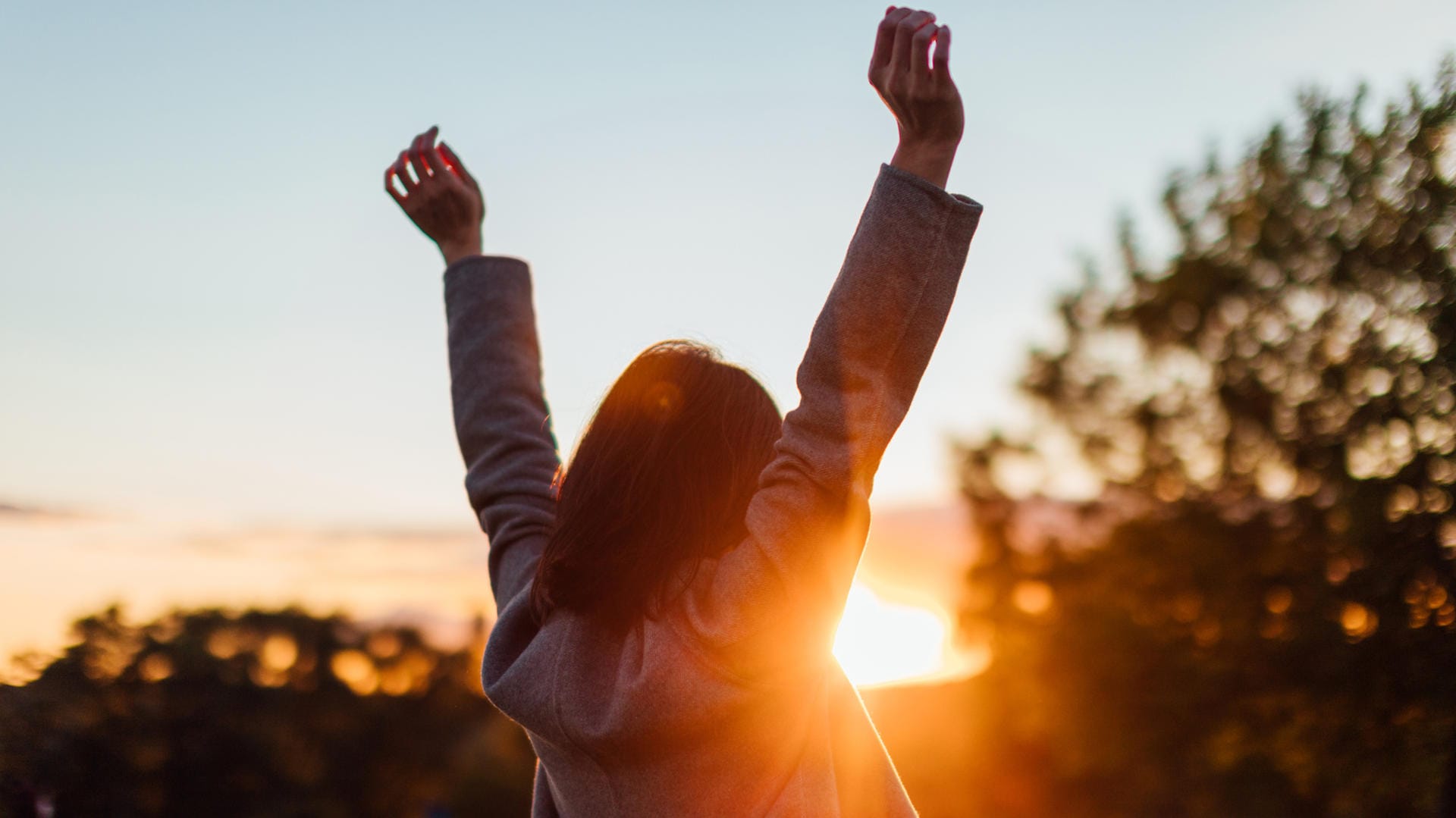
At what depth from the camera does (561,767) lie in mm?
1614

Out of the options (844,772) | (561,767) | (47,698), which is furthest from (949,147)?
(47,698)

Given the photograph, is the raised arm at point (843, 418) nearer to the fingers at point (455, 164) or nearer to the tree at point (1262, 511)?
the fingers at point (455, 164)

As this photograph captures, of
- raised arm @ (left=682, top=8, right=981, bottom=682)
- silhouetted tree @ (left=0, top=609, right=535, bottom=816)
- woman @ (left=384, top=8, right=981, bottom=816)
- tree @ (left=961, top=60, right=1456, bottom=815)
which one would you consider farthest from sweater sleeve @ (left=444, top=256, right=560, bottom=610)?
silhouetted tree @ (left=0, top=609, right=535, bottom=816)

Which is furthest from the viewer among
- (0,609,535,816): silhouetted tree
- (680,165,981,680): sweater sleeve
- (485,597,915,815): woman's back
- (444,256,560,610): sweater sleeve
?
(0,609,535,816): silhouetted tree

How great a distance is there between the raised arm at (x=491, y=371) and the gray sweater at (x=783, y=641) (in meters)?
0.21

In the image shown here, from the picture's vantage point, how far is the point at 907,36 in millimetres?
1367

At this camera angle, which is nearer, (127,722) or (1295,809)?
(1295,809)

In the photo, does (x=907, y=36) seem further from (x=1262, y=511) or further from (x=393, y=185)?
(x=1262, y=511)

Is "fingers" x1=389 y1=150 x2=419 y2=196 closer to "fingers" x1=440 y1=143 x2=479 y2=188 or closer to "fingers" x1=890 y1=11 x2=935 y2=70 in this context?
"fingers" x1=440 y1=143 x2=479 y2=188

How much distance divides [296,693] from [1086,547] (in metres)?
39.9

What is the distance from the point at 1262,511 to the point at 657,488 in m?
18.2

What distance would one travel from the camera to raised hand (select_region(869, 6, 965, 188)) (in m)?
1.36

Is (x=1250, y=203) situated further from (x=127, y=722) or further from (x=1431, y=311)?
(x=127, y=722)

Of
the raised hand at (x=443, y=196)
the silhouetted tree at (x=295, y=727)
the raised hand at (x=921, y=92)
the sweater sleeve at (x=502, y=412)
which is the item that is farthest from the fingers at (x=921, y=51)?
the silhouetted tree at (x=295, y=727)
